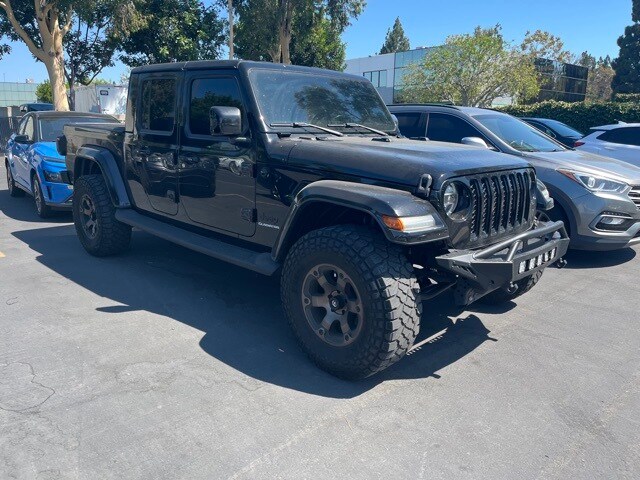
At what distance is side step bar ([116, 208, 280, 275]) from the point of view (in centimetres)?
389

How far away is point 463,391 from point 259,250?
1.85 metres

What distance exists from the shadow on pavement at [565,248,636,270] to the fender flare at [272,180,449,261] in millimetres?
3815

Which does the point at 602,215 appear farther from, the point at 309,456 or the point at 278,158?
the point at 309,456

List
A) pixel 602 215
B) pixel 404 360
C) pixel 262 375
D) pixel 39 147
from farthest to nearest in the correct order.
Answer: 1. pixel 39 147
2. pixel 602 215
3. pixel 404 360
4. pixel 262 375

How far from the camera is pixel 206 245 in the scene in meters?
4.45

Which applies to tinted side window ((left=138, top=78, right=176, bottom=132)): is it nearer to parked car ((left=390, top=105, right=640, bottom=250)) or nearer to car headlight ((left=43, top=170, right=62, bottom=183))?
parked car ((left=390, top=105, right=640, bottom=250))

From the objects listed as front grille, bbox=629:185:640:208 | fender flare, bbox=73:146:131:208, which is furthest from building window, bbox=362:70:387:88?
fender flare, bbox=73:146:131:208

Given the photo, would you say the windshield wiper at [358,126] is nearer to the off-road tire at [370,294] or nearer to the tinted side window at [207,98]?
the tinted side window at [207,98]

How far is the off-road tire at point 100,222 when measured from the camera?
18.5 ft

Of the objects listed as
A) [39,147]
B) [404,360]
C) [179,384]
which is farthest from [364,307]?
[39,147]

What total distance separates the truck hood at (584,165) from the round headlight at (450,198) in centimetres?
342

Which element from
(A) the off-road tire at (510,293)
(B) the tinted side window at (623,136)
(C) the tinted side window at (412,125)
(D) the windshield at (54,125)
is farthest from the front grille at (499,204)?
(B) the tinted side window at (623,136)

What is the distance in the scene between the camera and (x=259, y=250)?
4.16 metres

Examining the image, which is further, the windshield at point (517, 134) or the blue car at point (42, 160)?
the blue car at point (42, 160)
